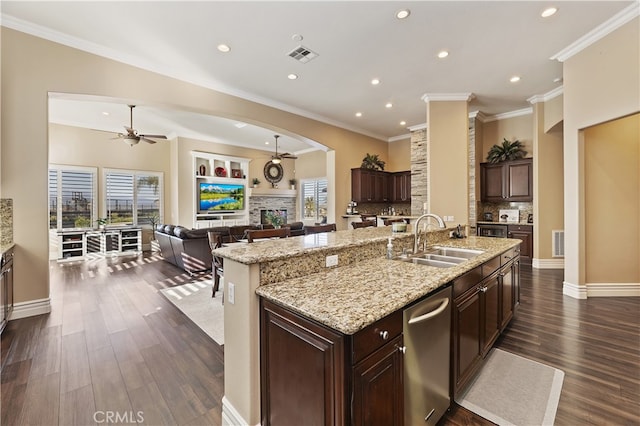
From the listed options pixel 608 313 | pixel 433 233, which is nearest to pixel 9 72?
pixel 433 233

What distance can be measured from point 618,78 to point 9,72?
730 cm

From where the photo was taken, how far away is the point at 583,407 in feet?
5.91

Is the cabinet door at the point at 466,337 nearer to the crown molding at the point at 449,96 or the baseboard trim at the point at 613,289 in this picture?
the baseboard trim at the point at 613,289

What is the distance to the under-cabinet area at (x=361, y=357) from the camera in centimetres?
110

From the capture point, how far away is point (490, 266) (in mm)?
2281

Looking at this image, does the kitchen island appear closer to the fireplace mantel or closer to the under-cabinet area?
the under-cabinet area

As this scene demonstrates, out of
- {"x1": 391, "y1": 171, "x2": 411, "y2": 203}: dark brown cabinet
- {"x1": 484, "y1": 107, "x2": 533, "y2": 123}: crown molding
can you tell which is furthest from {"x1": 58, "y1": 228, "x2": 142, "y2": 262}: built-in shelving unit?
{"x1": 484, "y1": 107, "x2": 533, "y2": 123}: crown molding

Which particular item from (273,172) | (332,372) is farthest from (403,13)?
(273,172)

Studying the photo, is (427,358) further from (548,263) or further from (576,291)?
(548,263)

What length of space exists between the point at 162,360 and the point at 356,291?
204cm

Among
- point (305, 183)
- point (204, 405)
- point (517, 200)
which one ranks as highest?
→ point (305, 183)

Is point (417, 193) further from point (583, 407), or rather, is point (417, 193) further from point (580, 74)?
point (583, 407)

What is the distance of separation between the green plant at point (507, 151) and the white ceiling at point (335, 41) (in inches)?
40.5

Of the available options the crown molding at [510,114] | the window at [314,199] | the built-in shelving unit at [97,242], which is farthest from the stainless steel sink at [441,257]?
the built-in shelving unit at [97,242]
